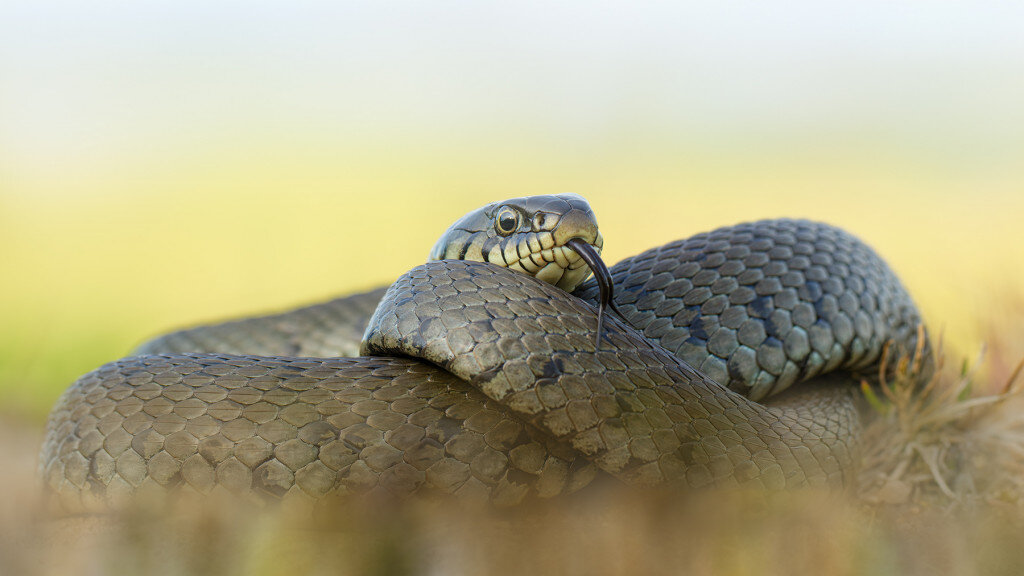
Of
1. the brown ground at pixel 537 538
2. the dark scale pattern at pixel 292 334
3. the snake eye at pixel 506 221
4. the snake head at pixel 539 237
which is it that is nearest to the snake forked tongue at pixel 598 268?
the snake head at pixel 539 237

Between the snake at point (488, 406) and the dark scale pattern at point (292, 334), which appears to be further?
the dark scale pattern at point (292, 334)

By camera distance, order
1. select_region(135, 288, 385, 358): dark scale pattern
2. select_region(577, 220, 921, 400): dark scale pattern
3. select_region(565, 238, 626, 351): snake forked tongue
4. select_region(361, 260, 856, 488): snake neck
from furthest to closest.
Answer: select_region(135, 288, 385, 358): dark scale pattern
select_region(577, 220, 921, 400): dark scale pattern
select_region(565, 238, 626, 351): snake forked tongue
select_region(361, 260, 856, 488): snake neck

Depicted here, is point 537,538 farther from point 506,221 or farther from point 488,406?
point 506,221

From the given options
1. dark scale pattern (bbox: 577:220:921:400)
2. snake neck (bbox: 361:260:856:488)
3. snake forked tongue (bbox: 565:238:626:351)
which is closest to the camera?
snake neck (bbox: 361:260:856:488)

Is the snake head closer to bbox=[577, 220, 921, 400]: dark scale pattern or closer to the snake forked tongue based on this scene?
the snake forked tongue

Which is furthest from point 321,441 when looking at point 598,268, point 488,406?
point 598,268

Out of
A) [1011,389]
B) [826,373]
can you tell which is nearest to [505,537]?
[826,373]

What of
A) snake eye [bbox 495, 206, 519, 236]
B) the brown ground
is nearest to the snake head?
snake eye [bbox 495, 206, 519, 236]

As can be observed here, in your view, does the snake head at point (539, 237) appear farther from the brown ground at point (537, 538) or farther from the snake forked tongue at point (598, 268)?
the brown ground at point (537, 538)
